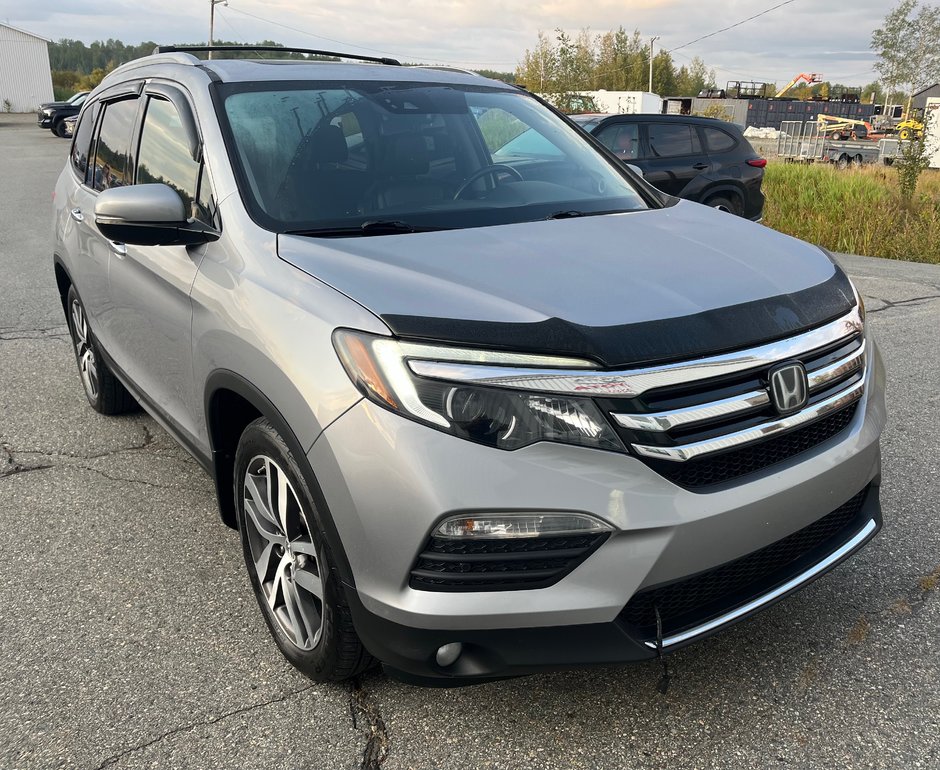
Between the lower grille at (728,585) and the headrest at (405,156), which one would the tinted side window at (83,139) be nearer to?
the headrest at (405,156)

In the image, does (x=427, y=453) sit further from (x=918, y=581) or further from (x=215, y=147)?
(x=918, y=581)

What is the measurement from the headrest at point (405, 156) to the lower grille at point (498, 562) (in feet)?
5.45

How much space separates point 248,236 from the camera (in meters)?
2.58

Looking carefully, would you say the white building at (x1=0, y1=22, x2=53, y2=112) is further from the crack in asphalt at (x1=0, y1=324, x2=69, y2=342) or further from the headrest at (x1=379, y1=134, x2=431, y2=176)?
the headrest at (x1=379, y1=134, x2=431, y2=176)

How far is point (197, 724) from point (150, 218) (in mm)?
1565

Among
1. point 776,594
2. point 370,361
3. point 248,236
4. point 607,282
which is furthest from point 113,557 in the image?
point 776,594

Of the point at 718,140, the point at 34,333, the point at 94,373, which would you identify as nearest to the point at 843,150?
the point at 718,140

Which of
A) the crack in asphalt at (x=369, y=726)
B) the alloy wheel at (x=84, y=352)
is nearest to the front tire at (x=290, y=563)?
the crack in asphalt at (x=369, y=726)

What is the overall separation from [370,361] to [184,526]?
1.94 metres

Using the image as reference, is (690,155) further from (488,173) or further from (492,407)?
(492,407)

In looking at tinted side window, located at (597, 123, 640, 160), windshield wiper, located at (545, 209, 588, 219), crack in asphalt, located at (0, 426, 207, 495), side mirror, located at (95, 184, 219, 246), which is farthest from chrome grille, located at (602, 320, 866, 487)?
tinted side window, located at (597, 123, 640, 160)

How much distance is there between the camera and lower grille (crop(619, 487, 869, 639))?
2.04 m

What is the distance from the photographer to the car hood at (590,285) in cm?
199

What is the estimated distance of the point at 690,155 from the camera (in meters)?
10.6
